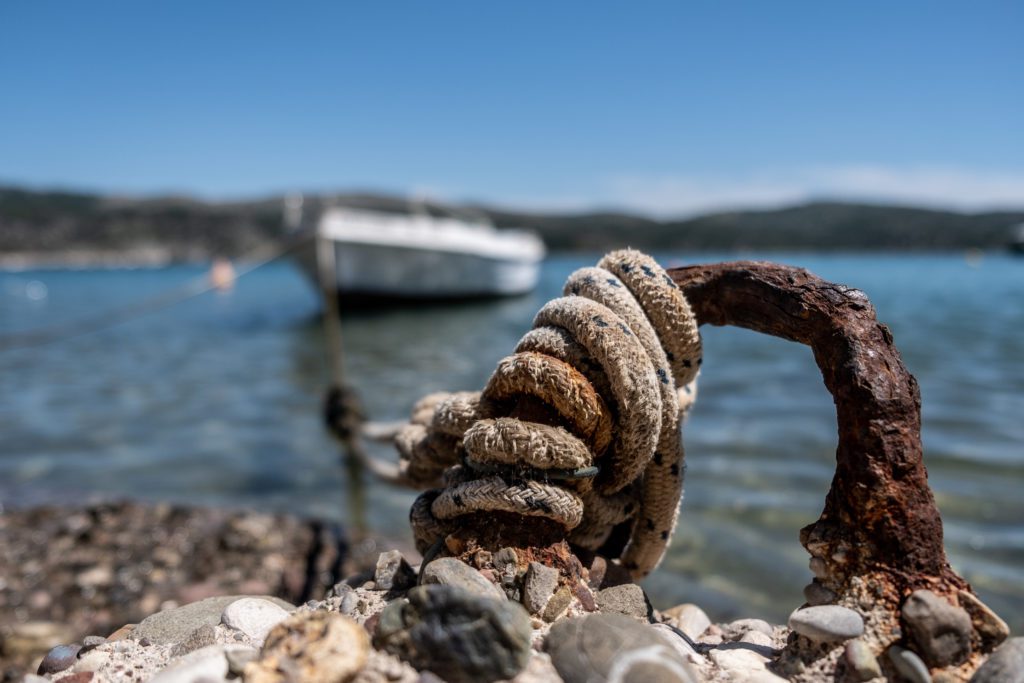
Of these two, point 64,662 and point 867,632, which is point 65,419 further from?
point 867,632

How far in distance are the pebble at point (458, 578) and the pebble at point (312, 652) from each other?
0.71 feet

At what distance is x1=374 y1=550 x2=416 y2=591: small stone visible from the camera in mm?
2035

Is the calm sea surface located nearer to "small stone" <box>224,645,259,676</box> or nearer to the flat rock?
the flat rock

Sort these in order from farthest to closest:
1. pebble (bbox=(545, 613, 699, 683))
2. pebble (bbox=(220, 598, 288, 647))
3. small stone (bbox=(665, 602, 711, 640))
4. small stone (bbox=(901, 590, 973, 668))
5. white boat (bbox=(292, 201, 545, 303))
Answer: white boat (bbox=(292, 201, 545, 303)) < small stone (bbox=(665, 602, 711, 640)) < pebble (bbox=(220, 598, 288, 647)) < small stone (bbox=(901, 590, 973, 668)) < pebble (bbox=(545, 613, 699, 683))

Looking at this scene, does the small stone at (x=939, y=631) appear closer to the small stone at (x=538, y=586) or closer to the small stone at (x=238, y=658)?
the small stone at (x=538, y=586)

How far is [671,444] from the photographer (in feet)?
7.45

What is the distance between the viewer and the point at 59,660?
6.15ft

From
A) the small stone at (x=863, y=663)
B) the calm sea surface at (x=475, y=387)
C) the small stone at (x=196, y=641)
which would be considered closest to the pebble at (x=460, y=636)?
the small stone at (x=196, y=641)

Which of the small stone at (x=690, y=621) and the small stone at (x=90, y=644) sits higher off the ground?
the small stone at (x=90, y=644)

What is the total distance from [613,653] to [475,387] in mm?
10596

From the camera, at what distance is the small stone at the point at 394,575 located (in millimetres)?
2035

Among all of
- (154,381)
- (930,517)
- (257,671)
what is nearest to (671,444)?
(930,517)

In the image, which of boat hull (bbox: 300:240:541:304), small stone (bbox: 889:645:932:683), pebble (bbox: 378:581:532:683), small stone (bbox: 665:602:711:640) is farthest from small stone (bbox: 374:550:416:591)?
boat hull (bbox: 300:240:541:304)

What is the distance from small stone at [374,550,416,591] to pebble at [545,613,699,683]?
58 centimetres
